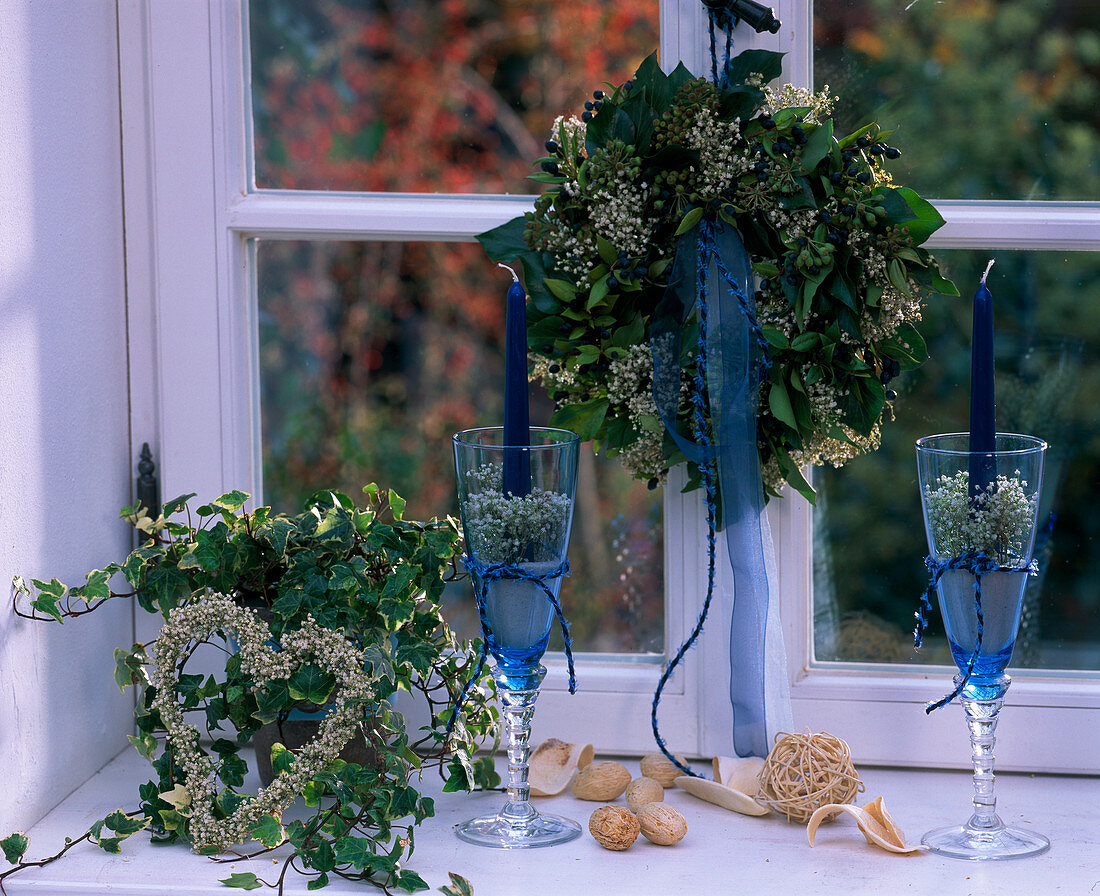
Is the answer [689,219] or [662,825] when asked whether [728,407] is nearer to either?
[689,219]

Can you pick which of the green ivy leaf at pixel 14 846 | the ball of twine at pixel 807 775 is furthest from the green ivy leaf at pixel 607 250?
the green ivy leaf at pixel 14 846

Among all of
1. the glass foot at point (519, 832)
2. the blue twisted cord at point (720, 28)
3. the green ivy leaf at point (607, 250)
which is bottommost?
the glass foot at point (519, 832)

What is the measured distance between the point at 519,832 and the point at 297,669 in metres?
0.24

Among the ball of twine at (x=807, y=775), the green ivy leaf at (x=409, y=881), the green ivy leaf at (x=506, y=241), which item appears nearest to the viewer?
the green ivy leaf at (x=409, y=881)

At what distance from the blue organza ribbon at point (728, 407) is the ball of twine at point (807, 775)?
Result: 2.2 inches

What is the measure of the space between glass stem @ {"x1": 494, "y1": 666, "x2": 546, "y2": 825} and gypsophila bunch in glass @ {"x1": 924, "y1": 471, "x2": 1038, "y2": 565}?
0.36m

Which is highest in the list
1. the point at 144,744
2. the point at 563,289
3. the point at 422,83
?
the point at 422,83

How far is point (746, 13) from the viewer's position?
1.00 m

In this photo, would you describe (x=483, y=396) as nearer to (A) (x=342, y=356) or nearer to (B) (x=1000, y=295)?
(A) (x=342, y=356)

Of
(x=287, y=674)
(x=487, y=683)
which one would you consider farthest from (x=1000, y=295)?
(x=287, y=674)

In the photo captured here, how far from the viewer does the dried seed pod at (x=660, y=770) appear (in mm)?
1058

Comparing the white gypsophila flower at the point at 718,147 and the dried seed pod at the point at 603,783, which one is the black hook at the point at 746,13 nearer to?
the white gypsophila flower at the point at 718,147

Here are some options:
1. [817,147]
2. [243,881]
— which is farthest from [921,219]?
[243,881]

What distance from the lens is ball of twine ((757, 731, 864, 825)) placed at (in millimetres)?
958
